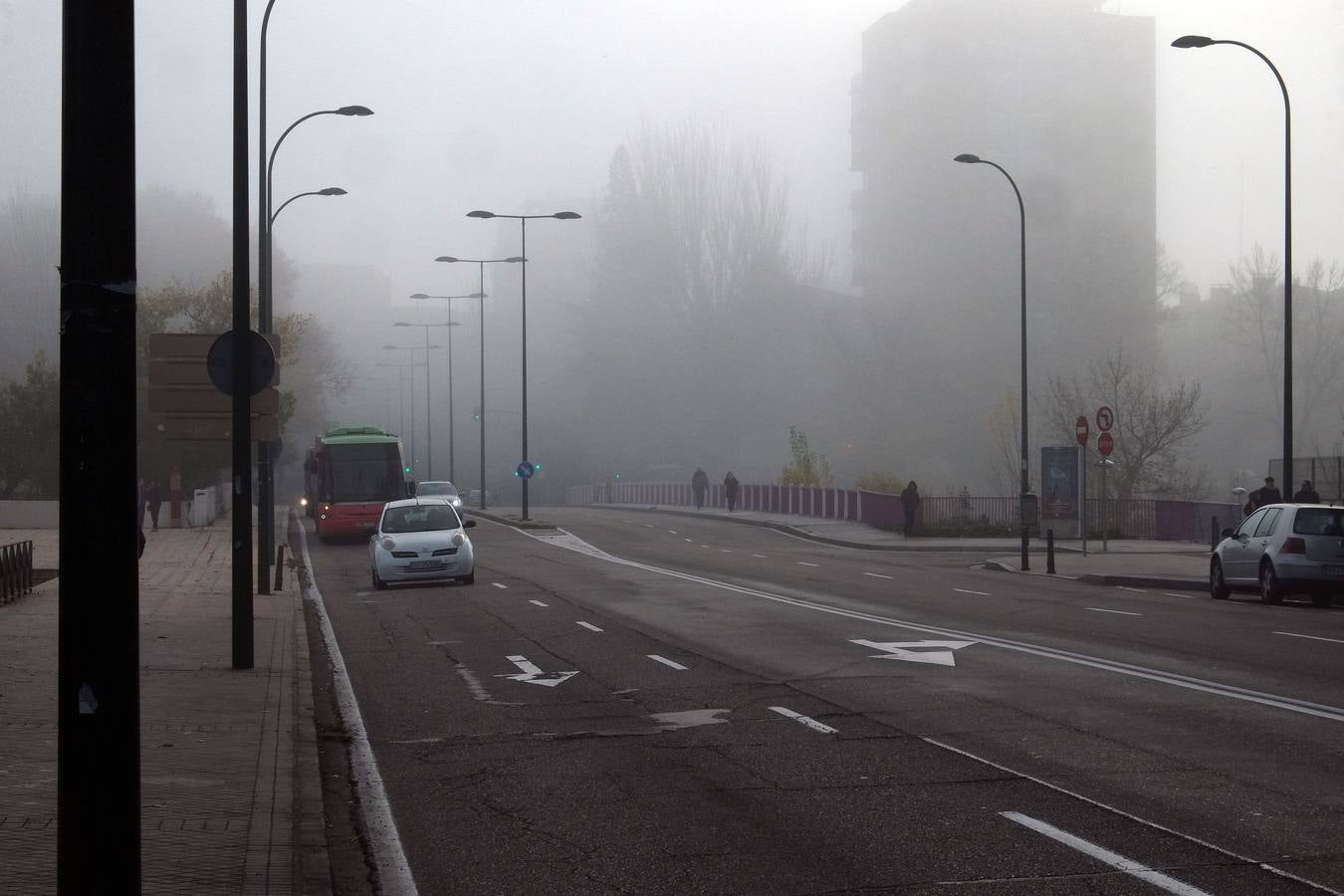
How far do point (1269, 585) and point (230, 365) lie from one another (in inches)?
621

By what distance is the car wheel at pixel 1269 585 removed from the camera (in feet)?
74.7

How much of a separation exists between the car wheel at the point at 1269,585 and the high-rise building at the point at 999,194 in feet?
227

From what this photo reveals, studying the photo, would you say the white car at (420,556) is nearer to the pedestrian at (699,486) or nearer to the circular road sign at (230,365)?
the circular road sign at (230,365)

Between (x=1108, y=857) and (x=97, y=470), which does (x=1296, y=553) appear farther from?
(x=97, y=470)

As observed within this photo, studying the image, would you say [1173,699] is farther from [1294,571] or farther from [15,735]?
[1294,571]

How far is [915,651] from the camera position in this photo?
15508 millimetres

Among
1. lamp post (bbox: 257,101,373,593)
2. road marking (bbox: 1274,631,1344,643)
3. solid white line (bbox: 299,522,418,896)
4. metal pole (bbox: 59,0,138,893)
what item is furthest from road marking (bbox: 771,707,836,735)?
lamp post (bbox: 257,101,373,593)

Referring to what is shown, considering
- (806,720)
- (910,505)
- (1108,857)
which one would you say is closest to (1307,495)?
(910,505)

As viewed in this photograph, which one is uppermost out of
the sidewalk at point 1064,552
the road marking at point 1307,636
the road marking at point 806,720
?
the road marking at point 806,720

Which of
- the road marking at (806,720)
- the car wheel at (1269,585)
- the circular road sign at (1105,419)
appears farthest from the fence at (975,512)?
the road marking at (806,720)

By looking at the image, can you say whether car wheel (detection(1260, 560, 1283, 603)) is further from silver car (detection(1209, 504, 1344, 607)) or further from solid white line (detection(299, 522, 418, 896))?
solid white line (detection(299, 522, 418, 896))

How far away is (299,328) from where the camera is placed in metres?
66.9

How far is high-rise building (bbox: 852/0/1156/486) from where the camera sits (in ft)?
309

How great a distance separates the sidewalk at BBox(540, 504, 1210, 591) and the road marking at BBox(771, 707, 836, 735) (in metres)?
17.8
